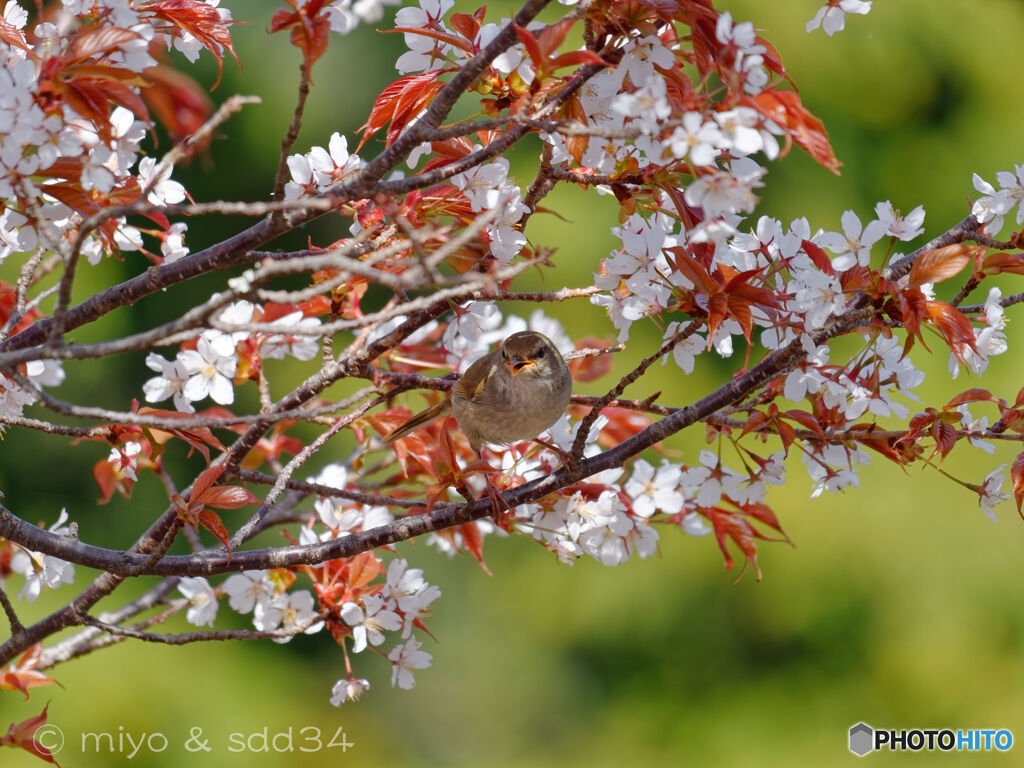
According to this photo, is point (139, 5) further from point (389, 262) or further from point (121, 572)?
point (121, 572)

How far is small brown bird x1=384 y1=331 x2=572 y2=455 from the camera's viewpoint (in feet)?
7.03

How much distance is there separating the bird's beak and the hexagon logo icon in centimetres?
225

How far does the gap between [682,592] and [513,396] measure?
1.93 meters

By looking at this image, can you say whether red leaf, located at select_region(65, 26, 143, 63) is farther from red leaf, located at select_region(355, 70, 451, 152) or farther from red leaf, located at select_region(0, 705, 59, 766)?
red leaf, located at select_region(0, 705, 59, 766)

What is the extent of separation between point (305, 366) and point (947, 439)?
3.14 meters

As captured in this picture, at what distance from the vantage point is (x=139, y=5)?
4.37ft

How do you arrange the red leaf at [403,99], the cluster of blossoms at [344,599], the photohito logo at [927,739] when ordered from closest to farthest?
1. the red leaf at [403,99]
2. the cluster of blossoms at [344,599]
3. the photohito logo at [927,739]

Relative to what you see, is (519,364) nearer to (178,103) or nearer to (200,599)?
(200,599)

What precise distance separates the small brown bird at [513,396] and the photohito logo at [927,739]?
2.15m

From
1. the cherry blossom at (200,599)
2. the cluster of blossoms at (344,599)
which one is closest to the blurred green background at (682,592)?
the cluster of blossoms at (344,599)

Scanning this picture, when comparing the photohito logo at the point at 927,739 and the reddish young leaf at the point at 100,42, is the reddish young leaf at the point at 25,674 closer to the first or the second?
the reddish young leaf at the point at 100,42

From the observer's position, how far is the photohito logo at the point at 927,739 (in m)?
3.47

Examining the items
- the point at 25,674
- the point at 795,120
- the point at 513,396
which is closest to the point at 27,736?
the point at 25,674

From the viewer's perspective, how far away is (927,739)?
11.5 feet
